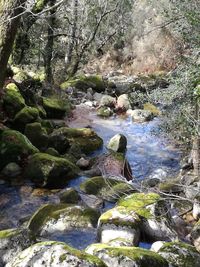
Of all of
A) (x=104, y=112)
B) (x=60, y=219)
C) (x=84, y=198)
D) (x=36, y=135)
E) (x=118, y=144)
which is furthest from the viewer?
(x=104, y=112)

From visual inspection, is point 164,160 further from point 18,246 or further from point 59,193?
point 18,246

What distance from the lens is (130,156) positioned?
12.0 m

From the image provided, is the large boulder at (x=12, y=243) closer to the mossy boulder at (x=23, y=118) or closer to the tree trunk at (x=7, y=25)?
the tree trunk at (x=7, y=25)

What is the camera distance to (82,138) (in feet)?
40.7

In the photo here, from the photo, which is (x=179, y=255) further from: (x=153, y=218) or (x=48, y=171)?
(x=48, y=171)

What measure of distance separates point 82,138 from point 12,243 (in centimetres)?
692

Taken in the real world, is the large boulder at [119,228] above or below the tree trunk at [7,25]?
below

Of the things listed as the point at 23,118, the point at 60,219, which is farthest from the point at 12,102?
the point at 60,219

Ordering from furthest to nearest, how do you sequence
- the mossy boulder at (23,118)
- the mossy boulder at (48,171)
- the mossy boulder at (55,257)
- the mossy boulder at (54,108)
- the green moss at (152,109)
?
the green moss at (152,109) → the mossy boulder at (54,108) → the mossy boulder at (23,118) → the mossy boulder at (48,171) → the mossy boulder at (55,257)

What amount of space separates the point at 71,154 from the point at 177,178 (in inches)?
120

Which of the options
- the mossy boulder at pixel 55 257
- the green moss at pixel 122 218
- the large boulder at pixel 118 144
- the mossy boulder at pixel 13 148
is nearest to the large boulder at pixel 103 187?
the green moss at pixel 122 218

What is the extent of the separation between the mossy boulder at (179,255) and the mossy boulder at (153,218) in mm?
954

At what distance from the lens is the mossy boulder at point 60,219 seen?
699 centimetres

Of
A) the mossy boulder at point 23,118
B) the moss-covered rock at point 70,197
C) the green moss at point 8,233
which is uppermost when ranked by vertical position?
the mossy boulder at point 23,118
